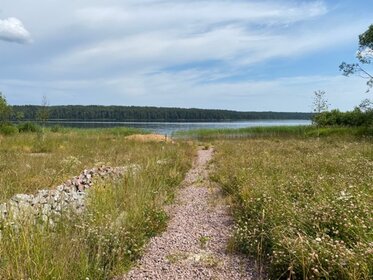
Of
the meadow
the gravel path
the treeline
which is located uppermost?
the treeline

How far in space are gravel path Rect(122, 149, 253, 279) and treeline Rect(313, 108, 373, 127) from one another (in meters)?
29.8

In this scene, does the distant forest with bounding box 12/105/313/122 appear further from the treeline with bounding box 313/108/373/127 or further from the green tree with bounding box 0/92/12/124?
the treeline with bounding box 313/108/373/127

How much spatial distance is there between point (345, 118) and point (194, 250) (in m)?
45.3

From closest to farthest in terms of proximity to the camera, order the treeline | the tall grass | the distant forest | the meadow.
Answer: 1. the tall grass
2. the meadow
3. the treeline
4. the distant forest

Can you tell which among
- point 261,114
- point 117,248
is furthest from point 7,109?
point 261,114

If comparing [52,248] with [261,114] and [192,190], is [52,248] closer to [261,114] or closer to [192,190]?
[192,190]

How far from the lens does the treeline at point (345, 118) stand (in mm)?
34463

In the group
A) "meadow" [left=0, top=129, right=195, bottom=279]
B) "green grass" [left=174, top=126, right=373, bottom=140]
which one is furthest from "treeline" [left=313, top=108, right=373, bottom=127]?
"meadow" [left=0, top=129, right=195, bottom=279]

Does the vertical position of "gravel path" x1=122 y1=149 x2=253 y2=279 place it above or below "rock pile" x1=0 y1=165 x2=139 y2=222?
below

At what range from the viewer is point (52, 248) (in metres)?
3.77

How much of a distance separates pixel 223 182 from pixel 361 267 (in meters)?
6.38

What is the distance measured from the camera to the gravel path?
169 inches

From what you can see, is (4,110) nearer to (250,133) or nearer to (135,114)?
(250,133)

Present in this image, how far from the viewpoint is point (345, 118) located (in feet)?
147
